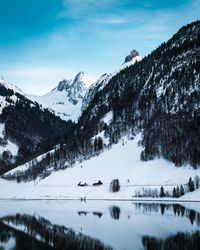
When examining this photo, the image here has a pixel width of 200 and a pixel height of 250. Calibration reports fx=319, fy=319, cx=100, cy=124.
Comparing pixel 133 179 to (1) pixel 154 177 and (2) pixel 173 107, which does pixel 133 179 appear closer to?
(1) pixel 154 177

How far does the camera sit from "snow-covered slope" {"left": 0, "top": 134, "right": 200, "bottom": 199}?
123 m

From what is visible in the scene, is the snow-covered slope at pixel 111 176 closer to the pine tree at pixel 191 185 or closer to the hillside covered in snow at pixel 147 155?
the hillside covered in snow at pixel 147 155

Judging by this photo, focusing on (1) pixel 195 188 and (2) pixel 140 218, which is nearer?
(2) pixel 140 218

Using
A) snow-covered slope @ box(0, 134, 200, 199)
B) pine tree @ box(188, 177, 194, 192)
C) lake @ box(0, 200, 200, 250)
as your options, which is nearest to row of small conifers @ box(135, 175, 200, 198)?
pine tree @ box(188, 177, 194, 192)

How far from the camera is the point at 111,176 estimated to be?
14688cm

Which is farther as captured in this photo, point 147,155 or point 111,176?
point 147,155

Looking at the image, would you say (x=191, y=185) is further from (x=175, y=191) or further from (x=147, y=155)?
(x=147, y=155)

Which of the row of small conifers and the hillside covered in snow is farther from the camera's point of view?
the hillside covered in snow

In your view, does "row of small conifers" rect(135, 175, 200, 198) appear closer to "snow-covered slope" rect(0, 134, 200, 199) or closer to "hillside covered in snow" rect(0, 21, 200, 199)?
"hillside covered in snow" rect(0, 21, 200, 199)

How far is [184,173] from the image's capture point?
120500mm

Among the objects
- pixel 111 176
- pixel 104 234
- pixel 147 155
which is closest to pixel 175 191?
pixel 147 155

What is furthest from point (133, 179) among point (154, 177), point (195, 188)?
point (195, 188)

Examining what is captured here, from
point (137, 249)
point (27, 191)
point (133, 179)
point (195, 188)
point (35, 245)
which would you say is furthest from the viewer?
point (27, 191)

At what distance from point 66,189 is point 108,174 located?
20.9 metres
